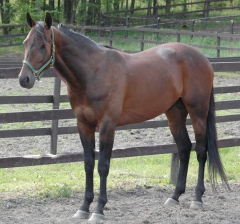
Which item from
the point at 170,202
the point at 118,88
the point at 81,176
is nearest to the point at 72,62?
the point at 118,88

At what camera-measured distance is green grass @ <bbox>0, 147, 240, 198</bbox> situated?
596 cm

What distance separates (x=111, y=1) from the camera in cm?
3706

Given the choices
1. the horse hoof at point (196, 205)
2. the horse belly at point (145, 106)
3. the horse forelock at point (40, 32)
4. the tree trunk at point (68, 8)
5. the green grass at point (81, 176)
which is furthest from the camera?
the tree trunk at point (68, 8)

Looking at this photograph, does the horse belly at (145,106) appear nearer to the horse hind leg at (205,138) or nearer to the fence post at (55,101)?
the horse hind leg at (205,138)

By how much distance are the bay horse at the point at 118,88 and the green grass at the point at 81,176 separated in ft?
2.59

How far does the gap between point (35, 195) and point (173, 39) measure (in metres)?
20.5

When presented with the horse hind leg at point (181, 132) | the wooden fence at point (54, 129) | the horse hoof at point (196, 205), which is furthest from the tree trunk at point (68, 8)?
the horse hoof at point (196, 205)

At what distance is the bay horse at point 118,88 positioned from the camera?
470 centimetres

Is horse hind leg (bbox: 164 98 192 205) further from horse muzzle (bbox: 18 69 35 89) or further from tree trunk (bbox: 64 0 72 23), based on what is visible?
tree trunk (bbox: 64 0 72 23)

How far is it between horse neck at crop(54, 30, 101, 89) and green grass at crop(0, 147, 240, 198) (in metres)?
1.51

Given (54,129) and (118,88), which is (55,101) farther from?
(118,88)

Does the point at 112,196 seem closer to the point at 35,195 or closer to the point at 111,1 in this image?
the point at 35,195

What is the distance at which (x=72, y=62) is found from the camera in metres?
4.84

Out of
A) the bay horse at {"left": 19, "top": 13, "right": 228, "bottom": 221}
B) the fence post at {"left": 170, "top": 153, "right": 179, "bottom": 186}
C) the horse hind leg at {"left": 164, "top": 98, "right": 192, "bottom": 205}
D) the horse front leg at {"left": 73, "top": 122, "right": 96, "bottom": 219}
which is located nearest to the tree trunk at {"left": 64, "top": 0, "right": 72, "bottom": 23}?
the fence post at {"left": 170, "top": 153, "right": 179, "bottom": 186}
